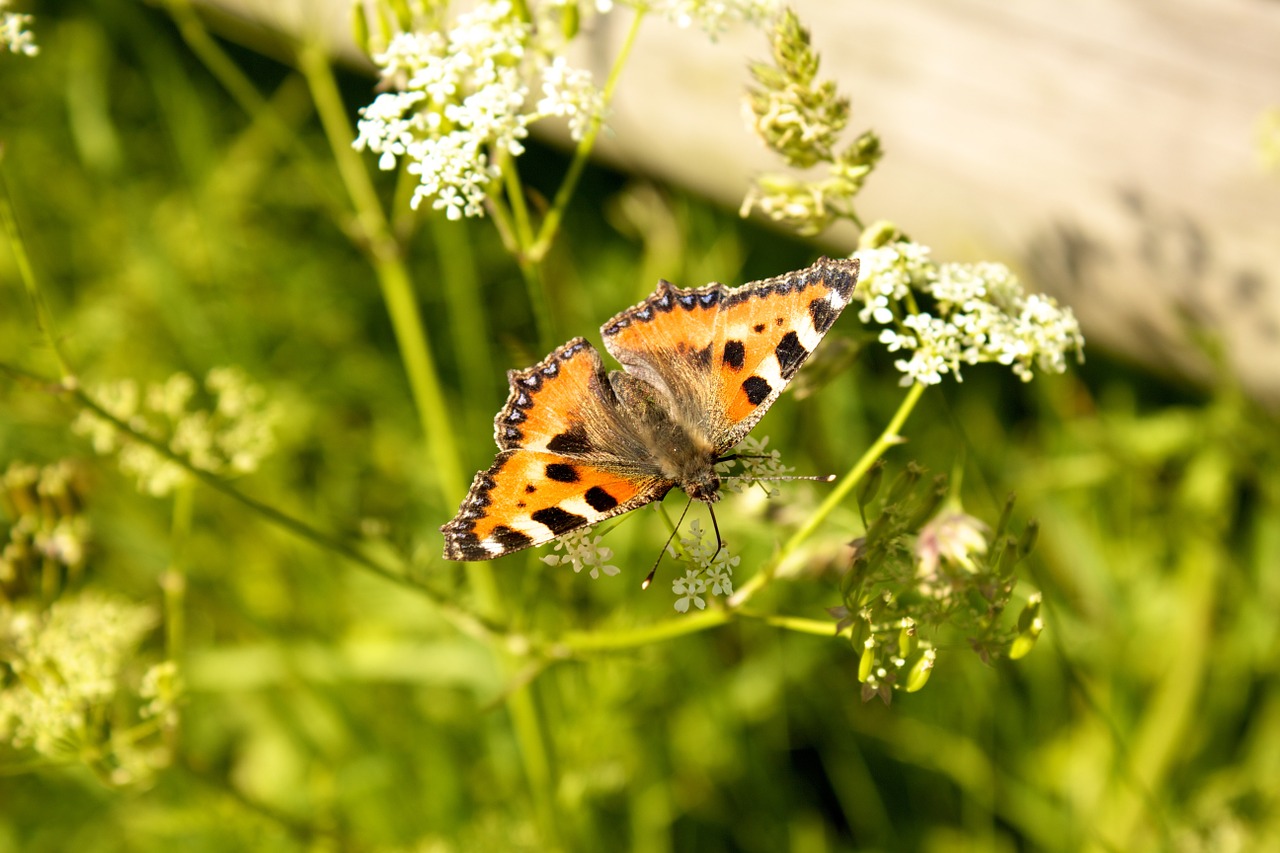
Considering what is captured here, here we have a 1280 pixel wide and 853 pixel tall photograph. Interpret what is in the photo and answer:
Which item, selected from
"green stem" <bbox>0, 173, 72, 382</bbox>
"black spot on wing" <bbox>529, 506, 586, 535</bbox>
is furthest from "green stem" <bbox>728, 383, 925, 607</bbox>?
"green stem" <bbox>0, 173, 72, 382</bbox>

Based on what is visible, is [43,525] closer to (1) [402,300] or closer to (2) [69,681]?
(2) [69,681]

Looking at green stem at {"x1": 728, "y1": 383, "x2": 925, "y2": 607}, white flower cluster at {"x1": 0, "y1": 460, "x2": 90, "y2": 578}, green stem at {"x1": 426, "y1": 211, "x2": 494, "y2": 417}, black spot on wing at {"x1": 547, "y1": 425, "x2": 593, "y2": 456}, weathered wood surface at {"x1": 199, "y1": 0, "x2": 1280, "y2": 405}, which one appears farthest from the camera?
green stem at {"x1": 426, "y1": 211, "x2": 494, "y2": 417}

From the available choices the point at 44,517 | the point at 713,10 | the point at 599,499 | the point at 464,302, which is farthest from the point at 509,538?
the point at 464,302

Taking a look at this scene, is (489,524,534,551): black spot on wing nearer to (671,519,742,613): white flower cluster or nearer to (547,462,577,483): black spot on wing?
(547,462,577,483): black spot on wing

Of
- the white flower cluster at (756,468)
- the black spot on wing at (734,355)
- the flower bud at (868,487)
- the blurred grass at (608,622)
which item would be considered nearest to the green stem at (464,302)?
the blurred grass at (608,622)

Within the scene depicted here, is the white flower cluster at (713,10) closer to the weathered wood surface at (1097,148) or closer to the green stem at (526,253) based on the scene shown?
the green stem at (526,253)

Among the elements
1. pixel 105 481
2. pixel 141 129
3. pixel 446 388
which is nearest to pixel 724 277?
pixel 446 388
